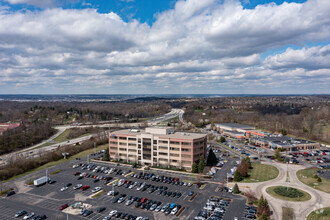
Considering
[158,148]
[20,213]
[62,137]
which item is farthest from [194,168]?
[62,137]

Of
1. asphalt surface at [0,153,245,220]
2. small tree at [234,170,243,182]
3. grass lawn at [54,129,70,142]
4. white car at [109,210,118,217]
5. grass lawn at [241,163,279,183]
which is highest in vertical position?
small tree at [234,170,243,182]

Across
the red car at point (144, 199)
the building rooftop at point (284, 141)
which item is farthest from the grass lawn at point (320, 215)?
the building rooftop at point (284, 141)

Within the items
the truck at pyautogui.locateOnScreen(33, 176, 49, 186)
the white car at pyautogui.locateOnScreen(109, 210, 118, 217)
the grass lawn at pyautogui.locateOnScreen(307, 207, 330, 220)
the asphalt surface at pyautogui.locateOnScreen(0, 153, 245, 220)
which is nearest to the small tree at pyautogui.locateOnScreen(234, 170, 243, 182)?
the asphalt surface at pyautogui.locateOnScreen(0, 153, 245, 220)

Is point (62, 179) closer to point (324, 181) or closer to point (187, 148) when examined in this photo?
point (187, 148)

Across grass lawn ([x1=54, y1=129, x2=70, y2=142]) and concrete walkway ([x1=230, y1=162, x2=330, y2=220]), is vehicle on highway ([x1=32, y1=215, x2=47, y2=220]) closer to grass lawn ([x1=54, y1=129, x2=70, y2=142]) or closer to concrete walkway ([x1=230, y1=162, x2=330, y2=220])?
concrete walkway ([x1=230, y1=162, x2=330, y2=220])

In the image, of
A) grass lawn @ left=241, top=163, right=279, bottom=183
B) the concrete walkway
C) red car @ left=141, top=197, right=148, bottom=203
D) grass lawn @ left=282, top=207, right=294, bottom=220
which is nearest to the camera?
grass lawn @ left=282, top=207, right=294, bottom=220

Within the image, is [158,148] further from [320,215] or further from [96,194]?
[320,215]
